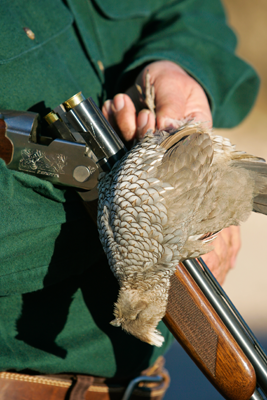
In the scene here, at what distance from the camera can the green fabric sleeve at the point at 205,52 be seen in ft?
6.10

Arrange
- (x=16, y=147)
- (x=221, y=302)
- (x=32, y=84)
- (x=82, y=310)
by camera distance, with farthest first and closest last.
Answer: (x=82, y=310)
(x=32, y=84)
(x=221, y=302)
(x=16, y=147)

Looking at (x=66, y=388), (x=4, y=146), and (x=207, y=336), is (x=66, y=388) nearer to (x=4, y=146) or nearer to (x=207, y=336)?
(x=207, y=336)

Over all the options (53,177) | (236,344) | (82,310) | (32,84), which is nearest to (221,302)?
(236,344)

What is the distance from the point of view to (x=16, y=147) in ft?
3.88

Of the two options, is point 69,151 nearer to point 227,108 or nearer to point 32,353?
point 32,353

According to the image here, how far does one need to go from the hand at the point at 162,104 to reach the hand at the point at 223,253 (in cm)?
66

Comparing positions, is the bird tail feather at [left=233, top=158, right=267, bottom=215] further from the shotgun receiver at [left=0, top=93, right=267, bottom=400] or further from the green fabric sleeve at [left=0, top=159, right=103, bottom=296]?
the green fabric sleeve at [left=0, top=159, right=103, bottom=296]

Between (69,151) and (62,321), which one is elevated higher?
(69,151)

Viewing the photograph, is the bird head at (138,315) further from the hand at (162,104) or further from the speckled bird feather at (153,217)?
the hand at (162,104)

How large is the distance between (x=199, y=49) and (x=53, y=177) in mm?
1403

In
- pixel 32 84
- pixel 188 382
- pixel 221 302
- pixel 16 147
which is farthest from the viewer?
pixel 188 382

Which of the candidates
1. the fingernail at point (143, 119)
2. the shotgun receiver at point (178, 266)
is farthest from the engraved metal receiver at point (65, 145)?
the fingernail at point (143, 119)

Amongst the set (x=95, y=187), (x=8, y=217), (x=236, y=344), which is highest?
(x=8, y=217)

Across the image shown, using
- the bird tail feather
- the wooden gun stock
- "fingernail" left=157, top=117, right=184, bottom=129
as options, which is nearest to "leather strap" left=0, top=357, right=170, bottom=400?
the wooden gun stock
